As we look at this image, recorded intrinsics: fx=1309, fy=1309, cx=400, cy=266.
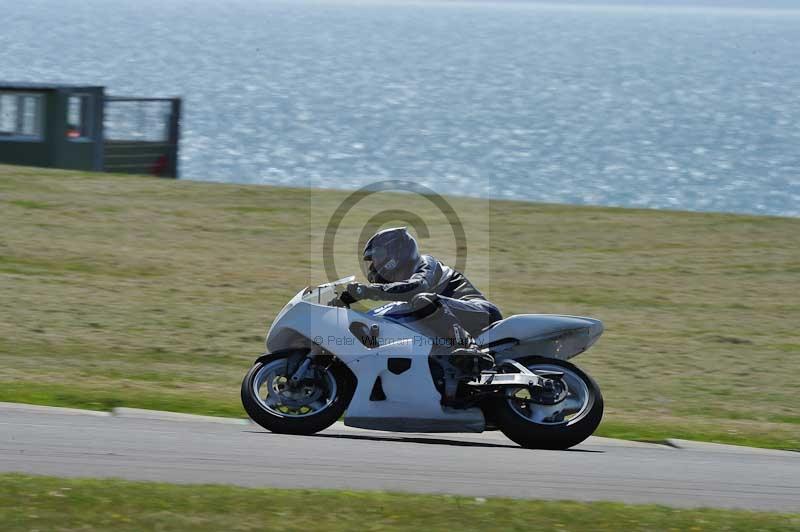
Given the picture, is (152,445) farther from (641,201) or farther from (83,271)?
(641,201)

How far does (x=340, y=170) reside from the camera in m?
62.6

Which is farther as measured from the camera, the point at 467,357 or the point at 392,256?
the point at 392,256

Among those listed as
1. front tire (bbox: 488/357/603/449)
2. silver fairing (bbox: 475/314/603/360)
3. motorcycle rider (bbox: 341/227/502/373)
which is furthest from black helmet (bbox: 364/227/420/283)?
front tire (bbox: 488/357/603/449)

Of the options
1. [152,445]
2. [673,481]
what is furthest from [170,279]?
[673,481]

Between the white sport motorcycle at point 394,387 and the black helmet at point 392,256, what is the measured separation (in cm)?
Result: 34

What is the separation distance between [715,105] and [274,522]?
106683 mm

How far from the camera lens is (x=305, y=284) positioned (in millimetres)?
19312

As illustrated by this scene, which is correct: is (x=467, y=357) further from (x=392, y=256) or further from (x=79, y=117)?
(x=79, y=117)

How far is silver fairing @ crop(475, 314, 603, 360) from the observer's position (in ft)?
32.8

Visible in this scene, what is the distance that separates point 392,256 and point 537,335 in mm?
1263

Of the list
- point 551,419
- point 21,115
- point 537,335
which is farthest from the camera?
point 21,115

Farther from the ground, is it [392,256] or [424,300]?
[392,256]

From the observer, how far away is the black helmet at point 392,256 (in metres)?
9.99

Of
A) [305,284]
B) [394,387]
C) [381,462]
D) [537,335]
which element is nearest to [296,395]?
[394,387]
